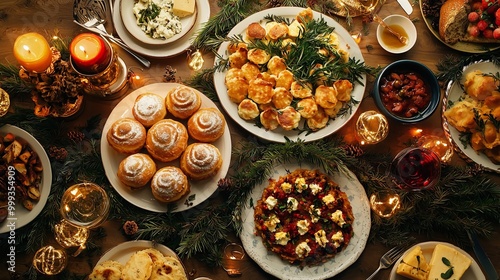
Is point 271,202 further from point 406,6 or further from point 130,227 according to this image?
point 406,6

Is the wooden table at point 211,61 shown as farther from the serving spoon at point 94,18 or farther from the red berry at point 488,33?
the red berry at point 488,33

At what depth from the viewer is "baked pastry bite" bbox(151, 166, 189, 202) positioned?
2408mm

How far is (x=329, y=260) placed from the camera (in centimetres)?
255

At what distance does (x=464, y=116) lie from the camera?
2584 mm

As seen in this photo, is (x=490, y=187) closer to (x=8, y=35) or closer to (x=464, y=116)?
(x=464, y=116)

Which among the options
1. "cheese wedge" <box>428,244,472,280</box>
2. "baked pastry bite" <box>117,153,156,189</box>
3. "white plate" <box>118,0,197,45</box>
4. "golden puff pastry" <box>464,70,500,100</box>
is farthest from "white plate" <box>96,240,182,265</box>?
"golden puff pastry" <box>464,70,500,100</box>

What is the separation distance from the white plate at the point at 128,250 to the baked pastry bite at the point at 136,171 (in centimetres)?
29

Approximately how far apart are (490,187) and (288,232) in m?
1.11

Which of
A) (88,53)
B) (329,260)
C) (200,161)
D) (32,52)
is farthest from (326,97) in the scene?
(32,52)

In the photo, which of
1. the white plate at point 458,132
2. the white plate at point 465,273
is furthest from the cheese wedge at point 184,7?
the white plate at point 465,273

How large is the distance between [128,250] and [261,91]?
1.07 meters

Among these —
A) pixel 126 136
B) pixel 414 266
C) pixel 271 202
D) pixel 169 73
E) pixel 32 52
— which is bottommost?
pixel 414 266

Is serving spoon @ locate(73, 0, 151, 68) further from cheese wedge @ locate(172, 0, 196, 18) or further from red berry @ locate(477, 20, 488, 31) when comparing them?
red berry @ locate(477, 20, 488, 31)

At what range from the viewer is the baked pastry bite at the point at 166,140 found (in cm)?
246
